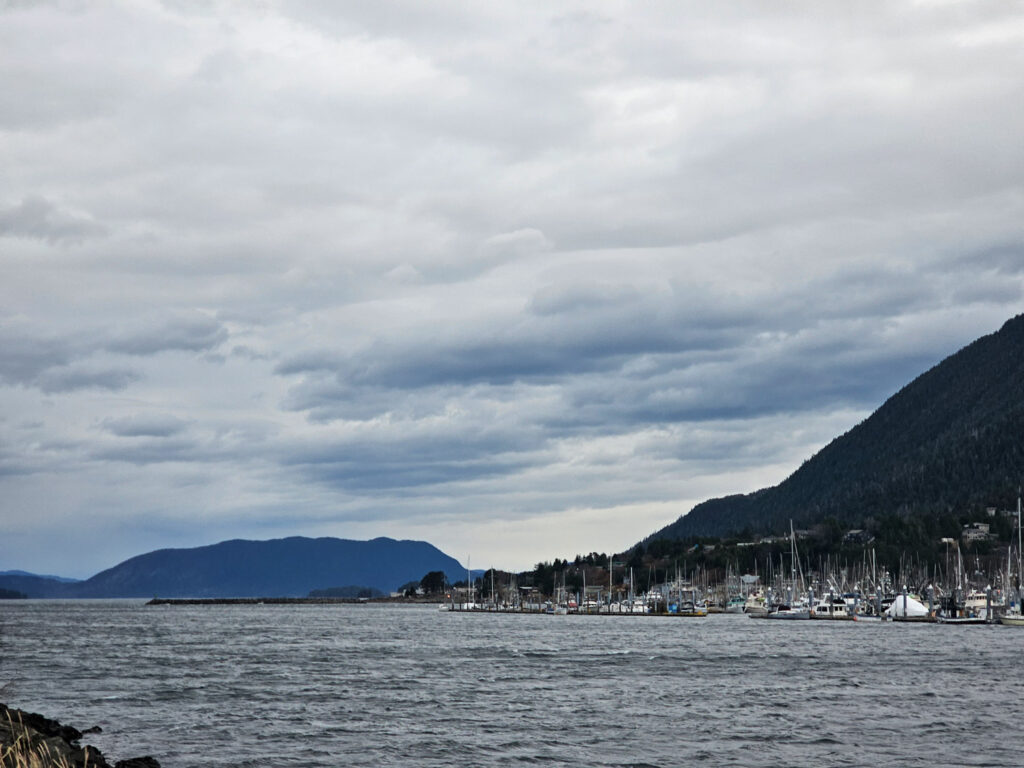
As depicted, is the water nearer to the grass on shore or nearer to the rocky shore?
the rocky shore

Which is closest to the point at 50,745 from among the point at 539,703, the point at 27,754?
the point at 27,754

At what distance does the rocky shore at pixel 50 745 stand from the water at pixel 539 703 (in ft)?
8.39

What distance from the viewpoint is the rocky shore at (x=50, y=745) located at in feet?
117

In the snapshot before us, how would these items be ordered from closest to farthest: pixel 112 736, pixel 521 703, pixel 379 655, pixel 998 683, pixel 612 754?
pixel 612 754
pixel 112 736
pixel 521 703
pixel 998 683
pixel 379 655

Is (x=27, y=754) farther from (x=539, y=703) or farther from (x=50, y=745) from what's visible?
(x=539, y=703)

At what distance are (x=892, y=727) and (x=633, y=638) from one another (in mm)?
99183

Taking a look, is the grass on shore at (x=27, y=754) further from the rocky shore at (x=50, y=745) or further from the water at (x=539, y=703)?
the water at (x=539, y=703)

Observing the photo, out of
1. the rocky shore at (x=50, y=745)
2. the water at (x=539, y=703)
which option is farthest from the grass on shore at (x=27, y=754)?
the water at (x=539, y=703)

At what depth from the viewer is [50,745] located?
43.1 metres

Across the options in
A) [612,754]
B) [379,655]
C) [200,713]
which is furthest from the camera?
[379,655]

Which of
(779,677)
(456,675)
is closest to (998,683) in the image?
(779,677)

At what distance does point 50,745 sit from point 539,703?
99.3 feet

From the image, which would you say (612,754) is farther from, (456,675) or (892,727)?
(456,675)

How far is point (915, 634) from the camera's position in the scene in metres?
157
